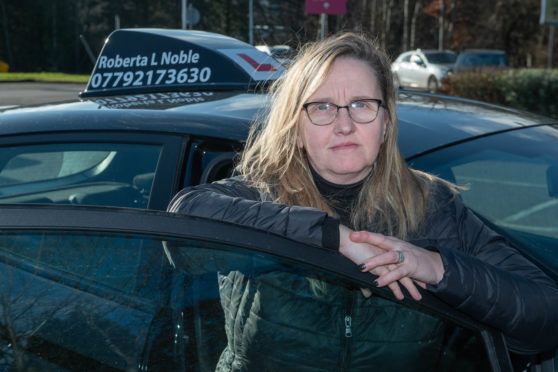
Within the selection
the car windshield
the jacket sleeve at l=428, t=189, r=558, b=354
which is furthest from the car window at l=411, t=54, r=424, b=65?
the jacket sleeve at l=428, t=189, r=558, b=354

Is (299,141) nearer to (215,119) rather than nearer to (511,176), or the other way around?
(215,119)

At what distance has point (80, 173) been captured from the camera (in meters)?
2.51

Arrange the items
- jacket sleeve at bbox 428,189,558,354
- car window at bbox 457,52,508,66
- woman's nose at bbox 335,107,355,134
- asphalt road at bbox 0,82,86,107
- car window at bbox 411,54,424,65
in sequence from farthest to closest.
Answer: car window at bbox 457,52,508,66 < car window at bbox 411,54,424,65 < asphalt road at bbox 0,82,86,107 < woman's nose at bbox 335,107,355,134 < jacket sleeve at bbox 428,189,558,354

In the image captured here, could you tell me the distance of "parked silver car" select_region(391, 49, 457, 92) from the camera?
70.8 feet

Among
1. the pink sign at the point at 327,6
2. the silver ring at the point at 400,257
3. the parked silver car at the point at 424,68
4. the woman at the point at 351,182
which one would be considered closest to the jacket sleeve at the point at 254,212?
the woman at the point at 351,182

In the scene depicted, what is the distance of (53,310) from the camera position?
3.65ft

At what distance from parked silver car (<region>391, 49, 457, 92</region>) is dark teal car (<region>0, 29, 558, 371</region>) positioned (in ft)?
61.4

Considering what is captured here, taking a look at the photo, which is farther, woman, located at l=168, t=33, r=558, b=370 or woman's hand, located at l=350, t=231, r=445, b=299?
woman, located at l=168, t=33, r=558, b=370

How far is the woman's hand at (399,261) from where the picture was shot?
3.81 ft

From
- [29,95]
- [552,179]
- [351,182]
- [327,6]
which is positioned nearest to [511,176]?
[552,179]

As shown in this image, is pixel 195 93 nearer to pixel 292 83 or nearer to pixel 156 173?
pixel 156 173

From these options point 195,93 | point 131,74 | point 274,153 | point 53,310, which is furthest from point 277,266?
point 131,74

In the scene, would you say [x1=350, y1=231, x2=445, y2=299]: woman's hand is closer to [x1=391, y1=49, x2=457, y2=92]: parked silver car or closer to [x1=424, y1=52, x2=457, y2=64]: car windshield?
[x1=391, y1=49, x2=457, y2=92]: parked silver car

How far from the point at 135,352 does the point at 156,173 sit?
3.20 feet
